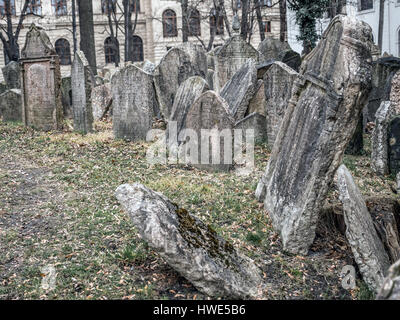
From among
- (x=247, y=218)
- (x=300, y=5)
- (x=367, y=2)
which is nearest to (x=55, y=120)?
(x=247, y=218)

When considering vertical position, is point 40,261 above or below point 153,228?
below

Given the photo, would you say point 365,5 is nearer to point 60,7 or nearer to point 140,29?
point 140,29

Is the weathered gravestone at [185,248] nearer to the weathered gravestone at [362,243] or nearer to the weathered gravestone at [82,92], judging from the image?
the weathered gravestone at [362,243]

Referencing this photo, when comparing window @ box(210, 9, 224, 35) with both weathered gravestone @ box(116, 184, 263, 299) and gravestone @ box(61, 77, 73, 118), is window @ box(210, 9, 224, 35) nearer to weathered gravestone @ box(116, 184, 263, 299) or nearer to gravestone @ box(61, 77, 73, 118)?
gravestone @ box(61, 77, 73, 118)

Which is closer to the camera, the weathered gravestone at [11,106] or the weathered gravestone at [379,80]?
the weathered gravestone at [379,80]

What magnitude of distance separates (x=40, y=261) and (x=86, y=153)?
438 centimetres

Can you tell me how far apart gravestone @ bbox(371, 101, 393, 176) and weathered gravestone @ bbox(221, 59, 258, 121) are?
2729 millimetres

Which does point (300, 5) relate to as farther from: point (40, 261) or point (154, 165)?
point (40, 261)

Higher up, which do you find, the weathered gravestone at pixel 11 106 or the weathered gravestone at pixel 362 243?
the weathered gravestone at pixel 11 106

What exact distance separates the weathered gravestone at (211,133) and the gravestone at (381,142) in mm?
2348

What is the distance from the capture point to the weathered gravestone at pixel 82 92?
1011 cm

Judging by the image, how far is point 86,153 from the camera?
8.44m

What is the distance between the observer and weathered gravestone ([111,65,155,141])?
30.4 feet

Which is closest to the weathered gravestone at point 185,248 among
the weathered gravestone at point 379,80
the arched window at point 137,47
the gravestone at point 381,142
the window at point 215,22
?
the gravestone at point 381,142
